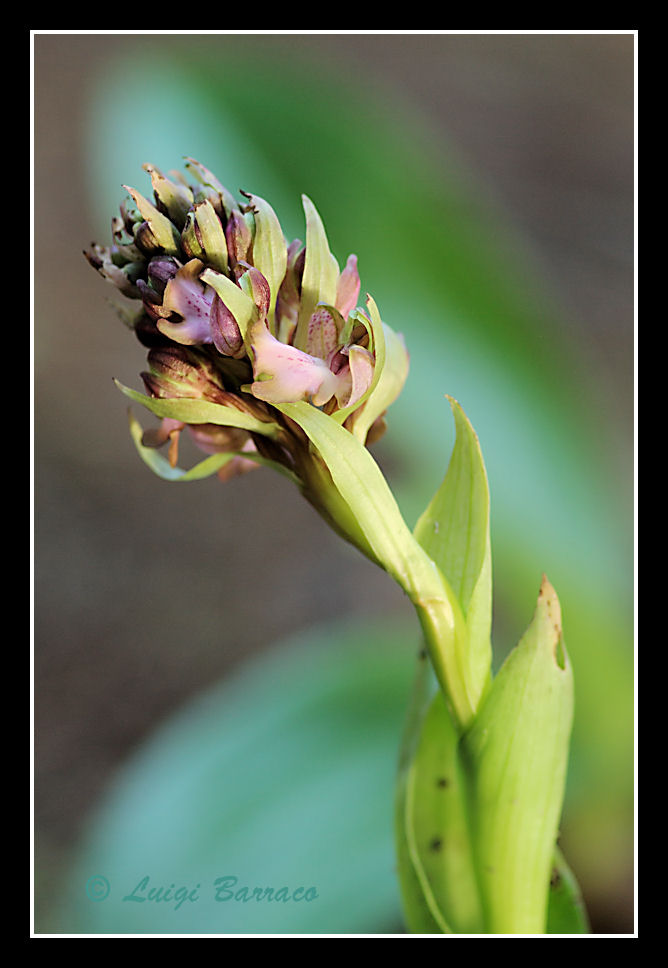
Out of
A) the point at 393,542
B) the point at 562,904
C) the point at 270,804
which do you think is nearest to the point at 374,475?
the point at 393,542

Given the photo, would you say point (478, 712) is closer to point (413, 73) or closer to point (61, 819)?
point (61, 819)

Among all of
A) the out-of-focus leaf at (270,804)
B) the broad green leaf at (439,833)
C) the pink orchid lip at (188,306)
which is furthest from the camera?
the out-of-focus leaf at (270,804)

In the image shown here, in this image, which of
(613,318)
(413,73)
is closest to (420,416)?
(613,318)

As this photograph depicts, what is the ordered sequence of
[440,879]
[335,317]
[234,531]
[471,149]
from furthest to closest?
[234,531] < [471,149] < [440,879] < [335,317]

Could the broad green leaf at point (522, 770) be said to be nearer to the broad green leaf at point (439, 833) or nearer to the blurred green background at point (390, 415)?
the broad green leaf at point (439, 833)

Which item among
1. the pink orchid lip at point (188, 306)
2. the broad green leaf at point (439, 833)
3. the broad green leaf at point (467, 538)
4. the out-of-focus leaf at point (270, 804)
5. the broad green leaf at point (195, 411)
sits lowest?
the out-of-focus leaf at point (270, 804)

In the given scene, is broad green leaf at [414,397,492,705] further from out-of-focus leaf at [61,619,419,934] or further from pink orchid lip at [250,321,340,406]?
out-of-focus leaf at [61,619,419,934]

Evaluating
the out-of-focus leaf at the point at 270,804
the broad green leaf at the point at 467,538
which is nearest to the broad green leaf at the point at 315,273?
the broad green leaf at the point at 467,538
